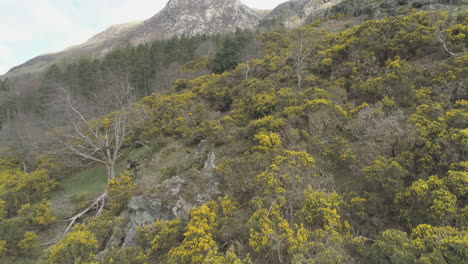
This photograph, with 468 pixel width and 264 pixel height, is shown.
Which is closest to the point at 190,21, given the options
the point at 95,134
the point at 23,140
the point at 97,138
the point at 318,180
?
the point at 23,140

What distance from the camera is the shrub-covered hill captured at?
4.09m

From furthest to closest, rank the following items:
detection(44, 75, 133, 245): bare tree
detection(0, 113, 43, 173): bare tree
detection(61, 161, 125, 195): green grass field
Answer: detection(0, 113, 43, 173): bare tree
detection(61, 161, 125, 195): green grass field
detection(44, 75, 133, 245): bare tree

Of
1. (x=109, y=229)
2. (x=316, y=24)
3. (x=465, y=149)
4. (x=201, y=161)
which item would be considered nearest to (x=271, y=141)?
(x=201, y=161)

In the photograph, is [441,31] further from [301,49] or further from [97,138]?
[97,138]

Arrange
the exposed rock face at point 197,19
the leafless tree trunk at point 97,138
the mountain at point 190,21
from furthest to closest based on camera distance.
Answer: the exposed rock face at point 197,19 → the mountain at point 190,21 → the leafless tree trunk at point 97,138

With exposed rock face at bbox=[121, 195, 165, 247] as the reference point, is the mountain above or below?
above

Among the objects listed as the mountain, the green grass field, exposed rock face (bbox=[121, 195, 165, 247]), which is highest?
the mountain

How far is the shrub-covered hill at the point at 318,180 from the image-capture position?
13.4 feet

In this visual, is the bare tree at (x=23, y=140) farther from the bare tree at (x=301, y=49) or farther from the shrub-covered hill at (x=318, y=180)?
the bare tree at (x=301, y=49)

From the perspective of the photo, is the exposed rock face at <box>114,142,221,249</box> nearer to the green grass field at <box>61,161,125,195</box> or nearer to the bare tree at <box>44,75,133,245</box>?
the bare tree at <box>44,75,133,245</box>

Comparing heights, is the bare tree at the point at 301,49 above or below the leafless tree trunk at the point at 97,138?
above

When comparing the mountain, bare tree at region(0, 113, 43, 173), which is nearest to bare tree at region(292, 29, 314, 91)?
bare tree at region(0, 113, 43, 173)

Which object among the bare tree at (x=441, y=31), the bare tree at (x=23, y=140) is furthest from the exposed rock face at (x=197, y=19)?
the bare tree at (x=441, y=31)

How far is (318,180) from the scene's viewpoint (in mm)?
6020
